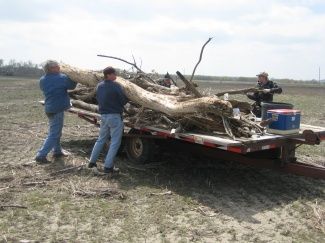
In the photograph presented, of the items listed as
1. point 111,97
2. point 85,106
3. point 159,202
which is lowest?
point 159,202

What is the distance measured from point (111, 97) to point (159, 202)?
210 cm

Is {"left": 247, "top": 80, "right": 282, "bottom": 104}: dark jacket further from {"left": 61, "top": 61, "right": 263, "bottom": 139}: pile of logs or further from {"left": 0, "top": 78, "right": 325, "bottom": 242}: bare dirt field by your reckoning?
{"left": 0, "top": 78, "right": 325, "bottom": 242}: bare dirt field

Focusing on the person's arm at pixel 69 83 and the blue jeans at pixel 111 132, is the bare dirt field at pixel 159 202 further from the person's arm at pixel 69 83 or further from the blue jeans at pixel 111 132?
the person's arm at pixel 69 83

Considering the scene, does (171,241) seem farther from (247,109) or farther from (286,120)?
(247,109)

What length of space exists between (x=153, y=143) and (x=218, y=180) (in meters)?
1.33

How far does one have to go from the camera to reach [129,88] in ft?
29.6

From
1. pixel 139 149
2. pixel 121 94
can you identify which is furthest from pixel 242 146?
pixel 139 149

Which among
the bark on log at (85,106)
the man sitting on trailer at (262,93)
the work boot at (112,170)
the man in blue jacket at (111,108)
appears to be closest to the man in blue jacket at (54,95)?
the bark on log at (85,106)

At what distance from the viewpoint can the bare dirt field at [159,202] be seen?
559cm

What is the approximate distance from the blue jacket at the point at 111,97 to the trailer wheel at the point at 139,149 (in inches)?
34.2

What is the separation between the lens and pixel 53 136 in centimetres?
902

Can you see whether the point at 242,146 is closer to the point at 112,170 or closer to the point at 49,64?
the point at 112,170

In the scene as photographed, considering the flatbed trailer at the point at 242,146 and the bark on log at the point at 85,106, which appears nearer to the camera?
the flatbed trailer at the point at 242,146

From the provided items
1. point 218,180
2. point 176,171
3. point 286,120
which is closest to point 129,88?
point 176,171
